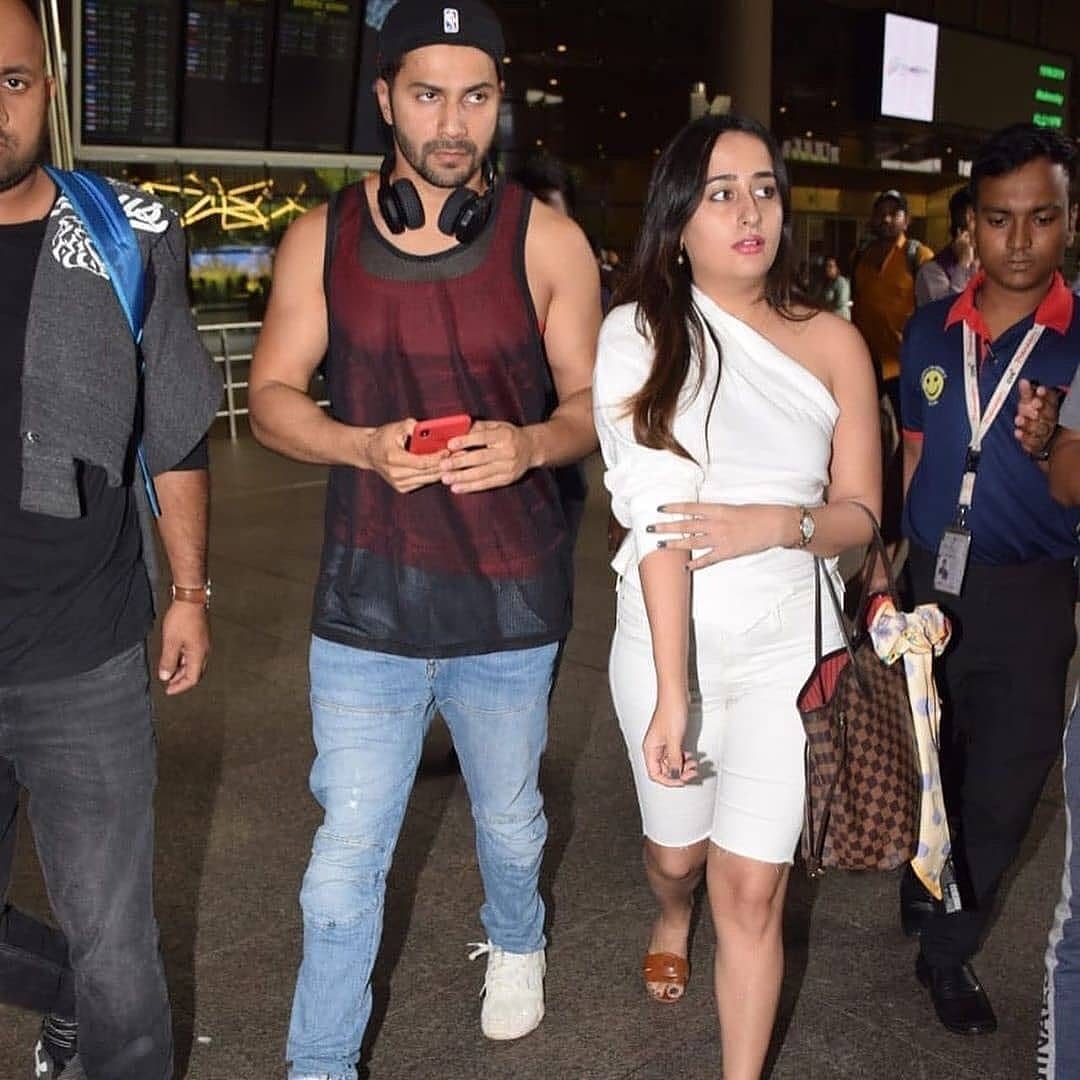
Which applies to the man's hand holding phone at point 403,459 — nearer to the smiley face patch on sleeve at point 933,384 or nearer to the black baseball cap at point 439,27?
the black baseball cap at point 439,27

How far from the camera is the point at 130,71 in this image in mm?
10742

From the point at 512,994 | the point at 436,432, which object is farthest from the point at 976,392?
the point at 512,994

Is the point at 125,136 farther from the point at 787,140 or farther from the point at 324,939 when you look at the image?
the point at 787,140

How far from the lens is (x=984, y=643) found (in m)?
3.20

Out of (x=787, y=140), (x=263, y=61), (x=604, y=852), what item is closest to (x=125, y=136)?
(x=263, y=61)

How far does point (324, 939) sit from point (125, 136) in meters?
9.58

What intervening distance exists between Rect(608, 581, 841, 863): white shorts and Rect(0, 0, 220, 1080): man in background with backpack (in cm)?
97

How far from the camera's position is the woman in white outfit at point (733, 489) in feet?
8.32

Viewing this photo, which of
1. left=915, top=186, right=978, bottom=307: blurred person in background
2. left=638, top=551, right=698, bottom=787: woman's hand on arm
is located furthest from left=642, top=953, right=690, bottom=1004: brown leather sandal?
left=915, top=186, right=978, bottom=307: blurred person in background

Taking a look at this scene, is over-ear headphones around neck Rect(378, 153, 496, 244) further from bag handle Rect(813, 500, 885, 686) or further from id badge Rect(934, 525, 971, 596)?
id badge Rect(934, 525, 971, 596)

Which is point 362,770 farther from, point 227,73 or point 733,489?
point 227,73

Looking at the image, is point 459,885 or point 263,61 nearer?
point 459,885

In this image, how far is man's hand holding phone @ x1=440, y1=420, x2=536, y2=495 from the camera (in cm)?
245

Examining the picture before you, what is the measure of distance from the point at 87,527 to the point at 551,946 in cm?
182
